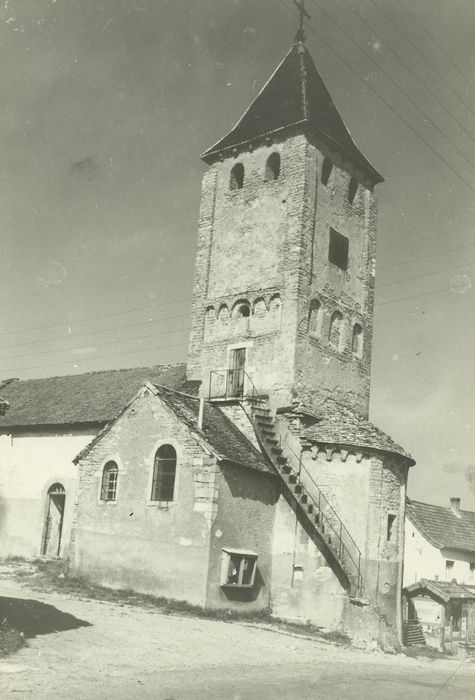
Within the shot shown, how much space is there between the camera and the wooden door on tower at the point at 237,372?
28.0 metres

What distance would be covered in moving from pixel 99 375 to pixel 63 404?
261 centimetres

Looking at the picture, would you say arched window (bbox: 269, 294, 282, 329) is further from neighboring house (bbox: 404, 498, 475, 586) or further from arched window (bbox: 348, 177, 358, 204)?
neighboring house (bbox: 404, 498, 475, 586)

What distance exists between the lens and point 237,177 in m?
31.0

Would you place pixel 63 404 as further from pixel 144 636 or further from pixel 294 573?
pixel 144 636

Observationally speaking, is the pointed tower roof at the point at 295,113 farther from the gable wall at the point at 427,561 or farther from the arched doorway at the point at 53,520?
the gable wall at the point at 427,561

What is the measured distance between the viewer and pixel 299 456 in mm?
25344

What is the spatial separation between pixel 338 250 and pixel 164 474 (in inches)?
480

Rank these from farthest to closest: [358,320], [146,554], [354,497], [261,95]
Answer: [261,95] < [358,320] < [354,497] < [146,554]

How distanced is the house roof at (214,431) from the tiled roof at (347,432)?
6.76ft

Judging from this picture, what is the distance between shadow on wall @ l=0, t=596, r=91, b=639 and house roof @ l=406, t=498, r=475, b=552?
27.2 m

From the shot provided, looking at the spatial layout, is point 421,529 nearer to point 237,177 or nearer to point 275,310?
point 275,310

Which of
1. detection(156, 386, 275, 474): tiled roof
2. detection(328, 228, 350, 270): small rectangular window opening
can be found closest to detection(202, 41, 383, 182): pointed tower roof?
detection(328, 228, 350, 270): small rectangular window opening

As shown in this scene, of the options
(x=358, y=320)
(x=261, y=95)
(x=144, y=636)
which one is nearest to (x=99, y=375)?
(x=358, y=320)

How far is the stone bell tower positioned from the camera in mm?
27516
